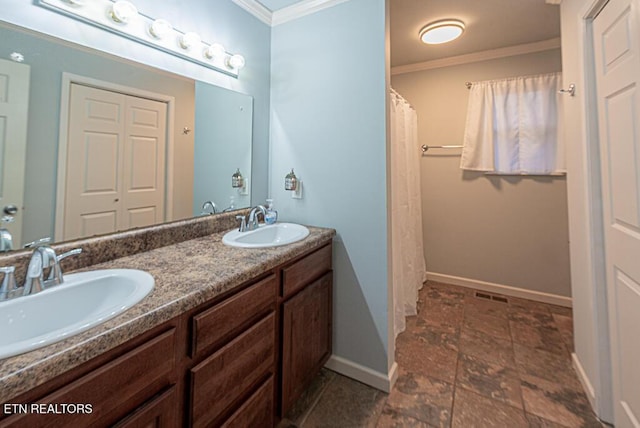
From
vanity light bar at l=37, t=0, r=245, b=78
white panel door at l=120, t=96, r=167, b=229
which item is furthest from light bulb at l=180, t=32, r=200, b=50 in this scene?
white panel door at l=120, t=96, r=167, b=229

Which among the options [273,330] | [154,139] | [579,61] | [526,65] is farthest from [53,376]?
[526,65]

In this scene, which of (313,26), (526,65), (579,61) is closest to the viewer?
(579,61)

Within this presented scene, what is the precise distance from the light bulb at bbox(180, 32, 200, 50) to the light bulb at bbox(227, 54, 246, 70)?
23 centimetres

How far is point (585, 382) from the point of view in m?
1.52

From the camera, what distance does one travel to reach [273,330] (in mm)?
1172

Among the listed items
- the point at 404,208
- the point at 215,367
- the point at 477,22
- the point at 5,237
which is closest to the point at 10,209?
the point at 5,237

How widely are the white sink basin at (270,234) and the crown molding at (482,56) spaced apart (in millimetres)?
2406

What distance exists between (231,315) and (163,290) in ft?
0.80

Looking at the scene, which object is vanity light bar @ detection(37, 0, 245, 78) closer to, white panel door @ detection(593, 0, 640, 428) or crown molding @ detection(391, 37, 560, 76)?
white panel door @ detection(593, 0, 640, 428)

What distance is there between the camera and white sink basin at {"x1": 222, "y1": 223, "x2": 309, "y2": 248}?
149 cm

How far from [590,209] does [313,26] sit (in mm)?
1883

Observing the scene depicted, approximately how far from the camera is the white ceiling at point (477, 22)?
6.54ft

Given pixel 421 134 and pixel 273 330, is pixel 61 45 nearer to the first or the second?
pixel 273 330

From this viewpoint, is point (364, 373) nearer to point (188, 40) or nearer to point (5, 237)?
point (5, 237)
